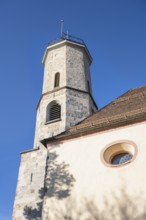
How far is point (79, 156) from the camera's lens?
10.3 meters

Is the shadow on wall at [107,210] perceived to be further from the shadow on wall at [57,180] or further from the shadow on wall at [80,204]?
the shadow on wall at [57,180]

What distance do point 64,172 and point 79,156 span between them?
27.4 inches

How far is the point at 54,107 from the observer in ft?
56.4

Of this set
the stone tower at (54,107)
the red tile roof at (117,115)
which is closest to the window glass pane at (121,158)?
the red tile roof at (117,115)

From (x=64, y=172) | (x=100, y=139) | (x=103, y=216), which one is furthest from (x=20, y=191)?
(x=103, y=216)

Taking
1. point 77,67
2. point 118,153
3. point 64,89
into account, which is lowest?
point 118,153

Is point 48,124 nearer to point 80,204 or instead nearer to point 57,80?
point 57,80

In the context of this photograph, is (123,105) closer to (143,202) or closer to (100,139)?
(100,139)

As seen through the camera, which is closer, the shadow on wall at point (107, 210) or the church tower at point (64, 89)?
the shadow on wall at point (107, 210)

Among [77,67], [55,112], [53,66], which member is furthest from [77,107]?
[53,66]

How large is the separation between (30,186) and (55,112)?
4615 millimetres

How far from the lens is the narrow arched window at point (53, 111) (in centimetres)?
1658

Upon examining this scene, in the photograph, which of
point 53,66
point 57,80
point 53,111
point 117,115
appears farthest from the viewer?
point 53,66

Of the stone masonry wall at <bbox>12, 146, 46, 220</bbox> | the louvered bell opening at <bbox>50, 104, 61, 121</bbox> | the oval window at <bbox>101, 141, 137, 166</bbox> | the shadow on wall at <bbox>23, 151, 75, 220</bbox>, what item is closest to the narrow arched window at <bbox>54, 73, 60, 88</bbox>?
the louvered bell opening at <bbox>50, 104, 61, 121</bbox>
